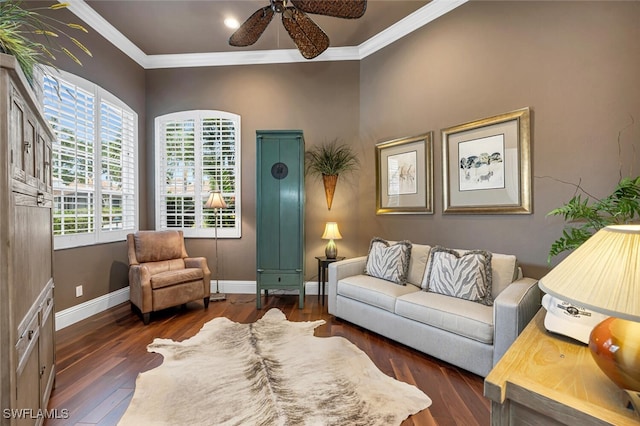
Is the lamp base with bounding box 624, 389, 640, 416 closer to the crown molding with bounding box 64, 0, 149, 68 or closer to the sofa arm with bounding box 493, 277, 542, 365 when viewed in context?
the sofa arm with bounding box 493, 277, 542, 365

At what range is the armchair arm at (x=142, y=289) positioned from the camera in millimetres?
3055

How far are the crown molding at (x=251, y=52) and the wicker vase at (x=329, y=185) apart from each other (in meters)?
1.75

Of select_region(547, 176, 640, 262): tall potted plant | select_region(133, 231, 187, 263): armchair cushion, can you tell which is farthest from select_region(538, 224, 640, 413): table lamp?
select_region(133, 231, 187, 263): armchair cushion

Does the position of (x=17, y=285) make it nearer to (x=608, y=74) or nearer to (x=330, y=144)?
(x=330, y=144)

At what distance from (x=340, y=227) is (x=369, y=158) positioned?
1.10 m

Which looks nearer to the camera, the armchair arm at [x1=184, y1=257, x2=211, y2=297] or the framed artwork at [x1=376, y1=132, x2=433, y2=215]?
the framed artwork at [x1=376, y1=132, x2=433, y2=215]

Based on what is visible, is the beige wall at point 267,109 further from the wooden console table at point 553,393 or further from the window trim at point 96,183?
the wooden console table at point 553,393

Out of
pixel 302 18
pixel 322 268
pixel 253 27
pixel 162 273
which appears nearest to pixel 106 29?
pixel 253 27

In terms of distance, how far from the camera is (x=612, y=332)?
2.76 ft

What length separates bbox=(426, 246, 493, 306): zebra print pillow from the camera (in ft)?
7.86

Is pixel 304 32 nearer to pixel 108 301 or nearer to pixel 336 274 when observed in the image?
pixel 336 274

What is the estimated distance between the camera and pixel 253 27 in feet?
7.79

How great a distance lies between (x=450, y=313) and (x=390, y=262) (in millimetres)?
917

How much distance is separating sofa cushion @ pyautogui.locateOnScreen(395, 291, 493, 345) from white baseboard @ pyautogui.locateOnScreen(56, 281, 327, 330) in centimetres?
186
